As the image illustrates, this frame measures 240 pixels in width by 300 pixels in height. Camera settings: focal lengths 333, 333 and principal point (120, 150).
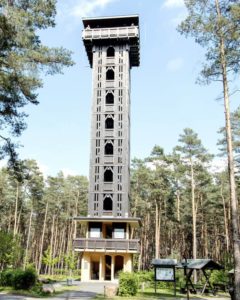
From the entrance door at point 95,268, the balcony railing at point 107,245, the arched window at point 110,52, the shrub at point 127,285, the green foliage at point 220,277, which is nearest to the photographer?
the shrub at point 127,285

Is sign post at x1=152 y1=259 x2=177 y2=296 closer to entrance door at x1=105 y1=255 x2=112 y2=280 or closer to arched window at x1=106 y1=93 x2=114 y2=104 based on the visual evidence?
entrance door at x1=105 y1=255 x2=112 y2=280

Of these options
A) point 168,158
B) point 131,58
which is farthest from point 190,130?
point 131,58

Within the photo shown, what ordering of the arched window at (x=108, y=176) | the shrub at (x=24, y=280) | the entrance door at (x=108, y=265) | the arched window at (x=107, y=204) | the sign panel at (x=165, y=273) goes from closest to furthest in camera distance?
the shrub at (x=24, y=280) < the sign panel at (x=165, y=273) < the entrance door at (x=108, y=265) < the arched window at (x=107, y=204) < the arched window at (x=108, y=176)

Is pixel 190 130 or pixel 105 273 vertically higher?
pixel 190 130

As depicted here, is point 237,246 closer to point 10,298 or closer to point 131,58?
point 10,298

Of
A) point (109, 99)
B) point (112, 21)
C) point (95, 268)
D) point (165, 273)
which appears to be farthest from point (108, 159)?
point (112, 21)

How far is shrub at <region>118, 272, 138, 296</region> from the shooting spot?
17781 mm

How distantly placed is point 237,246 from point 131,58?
3196 centimetres

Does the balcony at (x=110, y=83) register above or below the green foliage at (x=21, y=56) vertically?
above

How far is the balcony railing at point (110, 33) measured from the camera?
36.9 meters

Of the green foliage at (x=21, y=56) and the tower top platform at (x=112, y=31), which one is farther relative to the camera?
the tower top platform at (x=112, y=31)

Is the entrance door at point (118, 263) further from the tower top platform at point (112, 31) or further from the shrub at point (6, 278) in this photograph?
the tower top platform at point (112, 31)

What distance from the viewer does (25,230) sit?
60156 mm

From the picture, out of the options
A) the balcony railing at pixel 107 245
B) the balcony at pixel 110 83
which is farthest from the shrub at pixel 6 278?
the balcony at pixel 110 83
